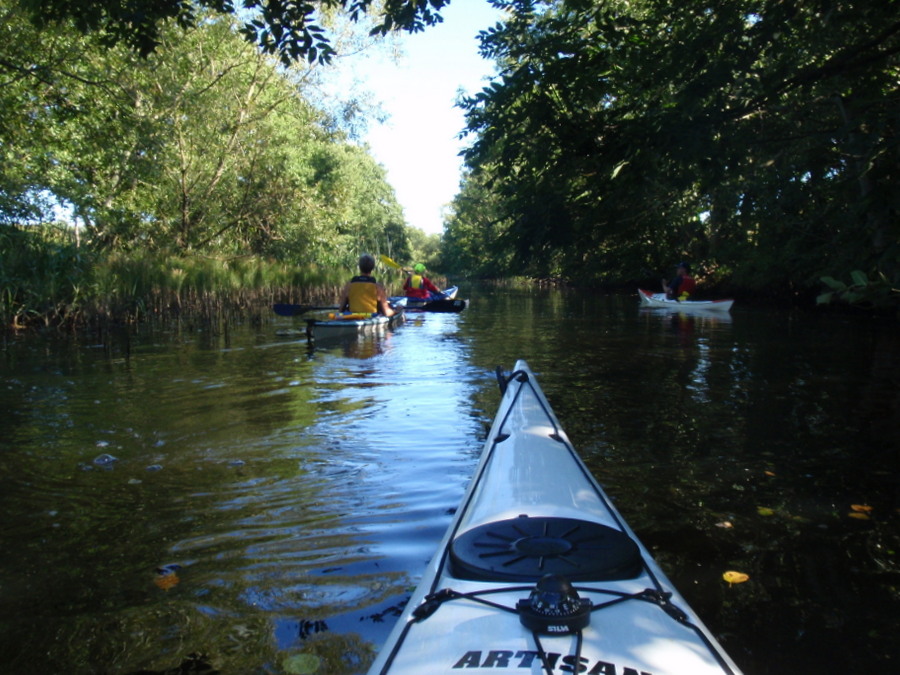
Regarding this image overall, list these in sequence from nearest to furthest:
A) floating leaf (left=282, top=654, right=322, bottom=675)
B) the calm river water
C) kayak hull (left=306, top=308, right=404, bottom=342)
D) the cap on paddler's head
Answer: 1. floating leaf (left=282, top=654, right=322, bottom=675)
2. the calm river water
3. kayak hull (left=306, top=308, right=404, bottom=342)
4. the cap on paddler's head

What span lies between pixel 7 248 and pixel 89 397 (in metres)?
6.50

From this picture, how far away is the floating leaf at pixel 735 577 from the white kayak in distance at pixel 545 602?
819mm

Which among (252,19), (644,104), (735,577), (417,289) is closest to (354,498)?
(735,577)

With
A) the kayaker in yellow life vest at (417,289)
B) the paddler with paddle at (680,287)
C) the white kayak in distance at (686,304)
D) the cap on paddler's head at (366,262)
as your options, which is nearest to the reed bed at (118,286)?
the kayaker in yellow life vest at (417,289)

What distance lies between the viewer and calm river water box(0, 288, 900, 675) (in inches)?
110

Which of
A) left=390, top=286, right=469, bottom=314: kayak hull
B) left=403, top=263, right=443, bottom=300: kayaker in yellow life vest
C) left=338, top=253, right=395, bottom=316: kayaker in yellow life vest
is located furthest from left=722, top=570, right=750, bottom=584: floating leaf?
left=403, top=263, right=443, bottom=300: kayaker in yellow life vest

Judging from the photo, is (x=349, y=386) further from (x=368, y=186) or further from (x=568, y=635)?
(x=368, y=186)

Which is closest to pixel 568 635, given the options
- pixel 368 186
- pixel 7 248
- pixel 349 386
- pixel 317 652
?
pixel 317 652

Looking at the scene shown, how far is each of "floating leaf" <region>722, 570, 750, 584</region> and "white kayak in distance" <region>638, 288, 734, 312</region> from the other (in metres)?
16.0

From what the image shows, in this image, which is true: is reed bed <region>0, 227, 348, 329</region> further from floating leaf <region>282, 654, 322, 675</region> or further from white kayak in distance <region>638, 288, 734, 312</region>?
floating leaf <region>282, 654, 322, 675</region>

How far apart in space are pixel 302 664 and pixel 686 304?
736 inches

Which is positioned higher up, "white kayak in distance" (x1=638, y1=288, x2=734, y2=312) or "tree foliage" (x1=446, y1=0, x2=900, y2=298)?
"tree foliage" (x1=446, y1=0, x2=900, y2=298)

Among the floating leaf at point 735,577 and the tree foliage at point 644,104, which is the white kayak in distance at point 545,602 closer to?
the floating leaf at point 735,577

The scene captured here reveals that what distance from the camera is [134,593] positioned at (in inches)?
123
